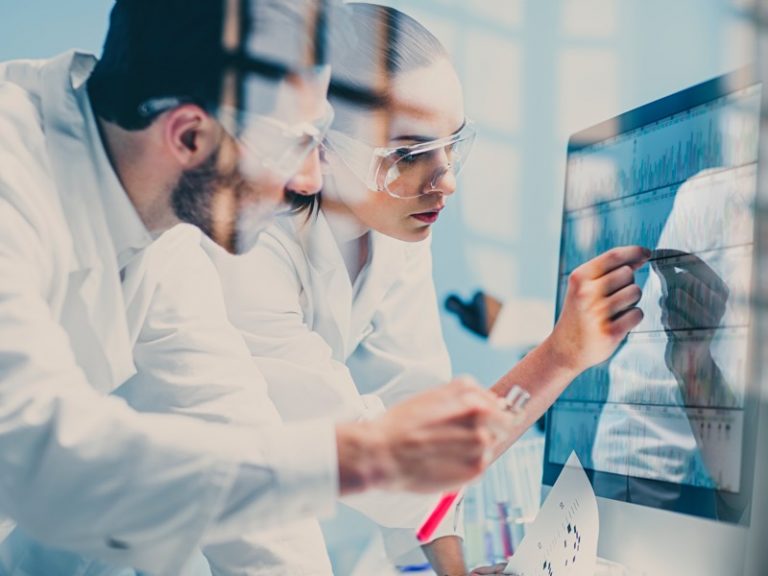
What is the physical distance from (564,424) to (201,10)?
27.4 inches

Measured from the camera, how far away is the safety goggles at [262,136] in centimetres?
87

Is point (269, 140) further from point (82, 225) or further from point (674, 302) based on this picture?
point (674, 302)

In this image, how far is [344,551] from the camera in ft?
3.53

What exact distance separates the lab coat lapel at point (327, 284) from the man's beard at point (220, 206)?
0.28 ft

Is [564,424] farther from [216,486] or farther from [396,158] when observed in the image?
[216,486]

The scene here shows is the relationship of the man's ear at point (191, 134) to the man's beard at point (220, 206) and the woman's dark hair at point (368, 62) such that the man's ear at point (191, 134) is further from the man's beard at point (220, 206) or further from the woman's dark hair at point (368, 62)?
the woman's dark hair at point (368, 62)

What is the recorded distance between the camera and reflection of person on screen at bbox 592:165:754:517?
958mm

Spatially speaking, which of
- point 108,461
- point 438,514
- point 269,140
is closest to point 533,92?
point 269,140

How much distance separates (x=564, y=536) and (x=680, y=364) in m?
0.25

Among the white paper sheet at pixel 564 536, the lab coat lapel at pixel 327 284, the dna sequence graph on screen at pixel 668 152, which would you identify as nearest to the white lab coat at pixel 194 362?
the lab coat lapel at pixel 327 284

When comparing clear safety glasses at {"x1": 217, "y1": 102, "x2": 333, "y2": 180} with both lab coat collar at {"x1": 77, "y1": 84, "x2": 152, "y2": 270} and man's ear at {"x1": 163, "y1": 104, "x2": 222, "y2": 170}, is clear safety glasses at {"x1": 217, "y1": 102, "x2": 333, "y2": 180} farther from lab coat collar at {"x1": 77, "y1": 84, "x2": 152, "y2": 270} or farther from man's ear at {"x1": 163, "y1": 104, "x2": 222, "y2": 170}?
lab coat collar at {"x1": 77, "y1": 84, "x2": 152, "y2": 270}

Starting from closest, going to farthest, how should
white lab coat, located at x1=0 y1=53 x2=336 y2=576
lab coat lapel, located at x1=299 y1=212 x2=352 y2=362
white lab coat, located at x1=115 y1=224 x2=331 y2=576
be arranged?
white lab coat, located at x1=0 y1=53 x2=336 y2=576
white lab coat, located at x1=115 y1=224 x2=331 y2=576
lab coat lapel, located at x1=299 y1=212 x2=352 y2=362

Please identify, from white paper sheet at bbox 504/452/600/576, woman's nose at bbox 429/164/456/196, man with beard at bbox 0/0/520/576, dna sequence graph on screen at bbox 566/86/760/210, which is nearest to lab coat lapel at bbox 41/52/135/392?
man with beard at bbox 0/0/520/576

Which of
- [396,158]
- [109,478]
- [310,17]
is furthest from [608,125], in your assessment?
[109,478]
